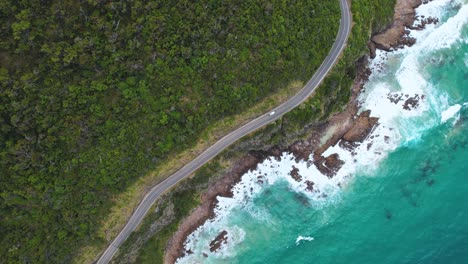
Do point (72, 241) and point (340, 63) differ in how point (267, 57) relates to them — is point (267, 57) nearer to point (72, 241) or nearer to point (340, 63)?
point (340, 63)

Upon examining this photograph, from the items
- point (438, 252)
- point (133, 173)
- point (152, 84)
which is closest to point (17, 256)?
point (133, 173)

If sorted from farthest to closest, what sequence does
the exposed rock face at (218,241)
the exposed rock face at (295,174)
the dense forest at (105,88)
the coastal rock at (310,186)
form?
1. the exposed rock face at (295,174)
2. the coastal rock at (310,186)
3. the exposed rock face at (218,241)
4. the dense forest at (105,88)

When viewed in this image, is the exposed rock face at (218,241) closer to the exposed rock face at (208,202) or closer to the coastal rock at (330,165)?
the exposed rock face at (208,202)

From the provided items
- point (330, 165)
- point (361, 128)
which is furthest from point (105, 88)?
point (361, 128)

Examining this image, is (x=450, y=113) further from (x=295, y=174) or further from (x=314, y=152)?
(x=295, y=174)

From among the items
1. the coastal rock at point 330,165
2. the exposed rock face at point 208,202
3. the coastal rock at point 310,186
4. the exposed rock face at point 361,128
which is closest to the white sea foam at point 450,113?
the exposed rock face at point 361,128

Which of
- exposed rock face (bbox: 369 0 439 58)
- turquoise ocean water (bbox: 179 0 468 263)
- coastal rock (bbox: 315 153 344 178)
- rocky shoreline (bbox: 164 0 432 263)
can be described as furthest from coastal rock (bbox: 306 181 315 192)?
exposed rock face (bbox: 369 0 439 58)
